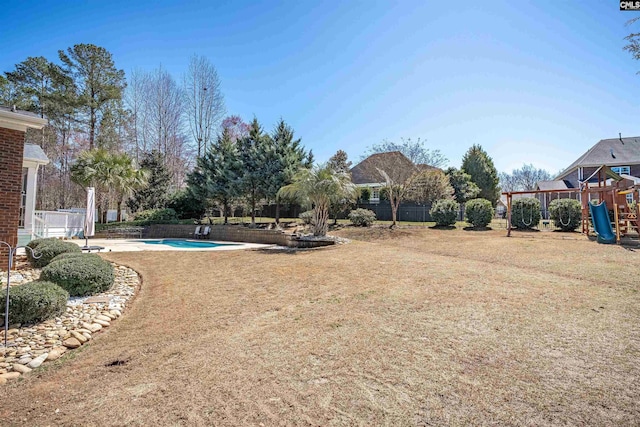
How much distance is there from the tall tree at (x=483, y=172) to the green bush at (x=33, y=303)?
29.7 m

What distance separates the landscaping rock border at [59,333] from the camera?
130 inches

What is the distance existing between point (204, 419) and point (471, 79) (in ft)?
43.2

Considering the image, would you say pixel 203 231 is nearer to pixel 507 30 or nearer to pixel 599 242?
pixel 507 30

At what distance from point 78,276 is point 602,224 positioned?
1486 cm

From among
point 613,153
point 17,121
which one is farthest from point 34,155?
point 613,153

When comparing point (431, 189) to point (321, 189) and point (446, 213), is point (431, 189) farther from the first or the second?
point (321, 189)

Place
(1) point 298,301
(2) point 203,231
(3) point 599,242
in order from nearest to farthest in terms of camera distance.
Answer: (1) point 298,301 < (3) point 599,242 < (2) point 203,231

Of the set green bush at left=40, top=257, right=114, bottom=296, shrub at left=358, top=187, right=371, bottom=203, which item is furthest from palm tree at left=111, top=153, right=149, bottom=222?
shrub at left=358, top=187, right=371, bottom=203

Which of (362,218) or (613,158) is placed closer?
(362,218)

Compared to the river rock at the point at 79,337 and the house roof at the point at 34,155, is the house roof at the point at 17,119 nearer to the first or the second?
the house roof at the point at 34,155

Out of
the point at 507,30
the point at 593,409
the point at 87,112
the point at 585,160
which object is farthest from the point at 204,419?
the point at 585,160

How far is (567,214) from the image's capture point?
1328 centimetres

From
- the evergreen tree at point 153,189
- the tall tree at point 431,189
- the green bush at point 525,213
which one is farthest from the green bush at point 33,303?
the tall tree at point 431,189

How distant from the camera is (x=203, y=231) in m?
16.5
